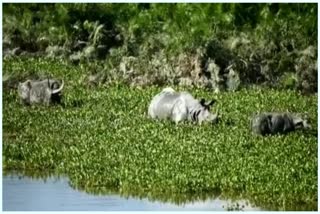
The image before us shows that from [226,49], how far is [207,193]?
399cm

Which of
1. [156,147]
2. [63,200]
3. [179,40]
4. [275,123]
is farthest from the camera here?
[179,40]

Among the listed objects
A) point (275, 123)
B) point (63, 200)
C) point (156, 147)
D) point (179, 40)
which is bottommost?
point (63, 200)

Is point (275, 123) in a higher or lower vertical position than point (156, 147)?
higher

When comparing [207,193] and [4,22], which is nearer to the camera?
[207,193]

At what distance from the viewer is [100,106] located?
571 inches

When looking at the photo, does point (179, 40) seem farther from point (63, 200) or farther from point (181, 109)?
point (63, 200)

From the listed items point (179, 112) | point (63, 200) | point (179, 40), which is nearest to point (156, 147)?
point (179, 112)

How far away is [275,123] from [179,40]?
2523 millimetres

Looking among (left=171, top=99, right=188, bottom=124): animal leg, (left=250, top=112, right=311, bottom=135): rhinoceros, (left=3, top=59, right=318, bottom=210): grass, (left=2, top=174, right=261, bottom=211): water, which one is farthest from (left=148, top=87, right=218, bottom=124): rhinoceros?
(left=2, top=174, right=261, bottom=211): water

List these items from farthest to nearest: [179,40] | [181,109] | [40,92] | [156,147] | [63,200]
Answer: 1. [179,40]
2. [40,92]
3. [181,109]
4. [156,147]
5. [63,200]

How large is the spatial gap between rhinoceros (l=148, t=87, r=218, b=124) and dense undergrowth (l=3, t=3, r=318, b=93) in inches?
31.5

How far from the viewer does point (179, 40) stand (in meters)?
15.7

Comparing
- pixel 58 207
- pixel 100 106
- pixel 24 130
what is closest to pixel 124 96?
pixel 100 106

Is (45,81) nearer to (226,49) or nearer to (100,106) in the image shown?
(100,106)
